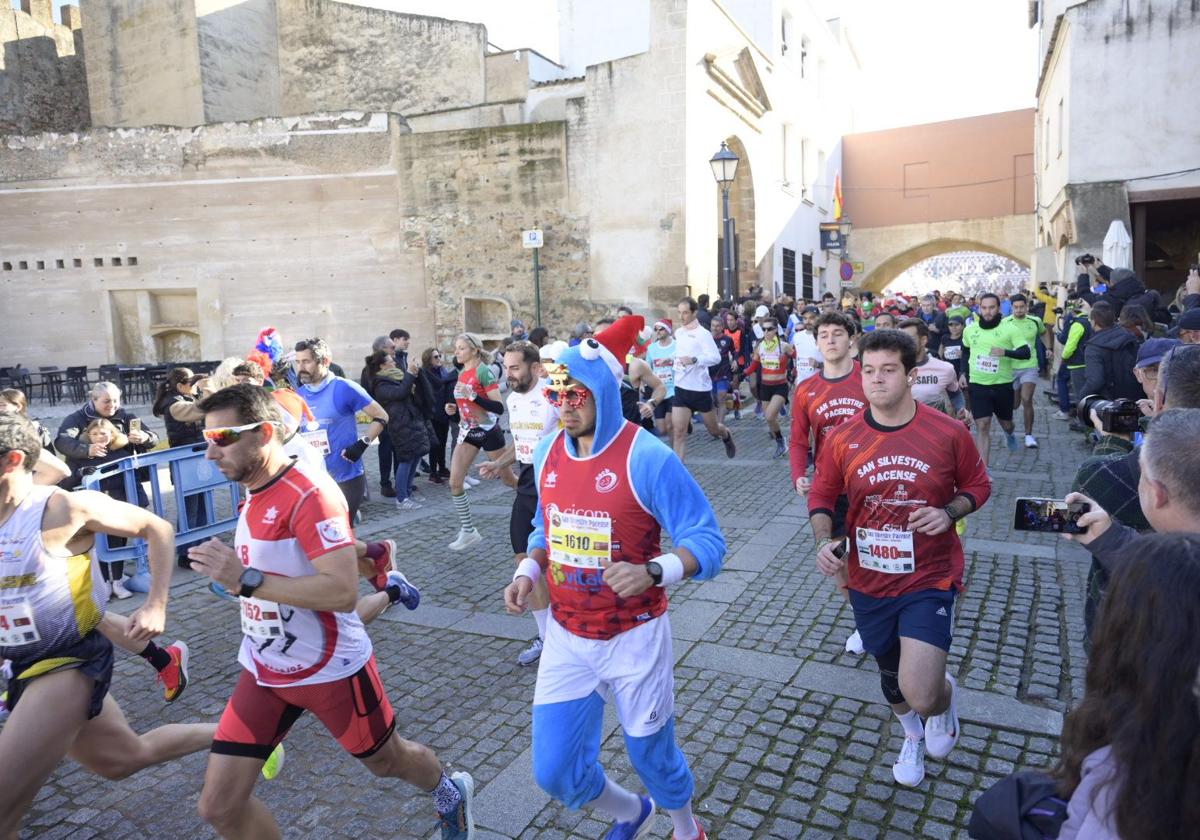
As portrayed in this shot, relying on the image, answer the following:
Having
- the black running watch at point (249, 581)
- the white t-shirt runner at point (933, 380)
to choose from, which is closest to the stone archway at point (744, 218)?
the white t-shirt runner at point (933, 380)

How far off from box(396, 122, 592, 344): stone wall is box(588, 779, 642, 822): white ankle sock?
60.1ft

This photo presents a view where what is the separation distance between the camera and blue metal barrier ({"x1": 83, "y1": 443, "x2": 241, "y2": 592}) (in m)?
6.94

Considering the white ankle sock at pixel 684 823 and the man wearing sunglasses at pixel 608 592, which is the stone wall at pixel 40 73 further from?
the white ankle sock at pixel 684 823

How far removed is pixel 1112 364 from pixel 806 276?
24760 mm

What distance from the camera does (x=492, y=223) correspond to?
2145 centimetres

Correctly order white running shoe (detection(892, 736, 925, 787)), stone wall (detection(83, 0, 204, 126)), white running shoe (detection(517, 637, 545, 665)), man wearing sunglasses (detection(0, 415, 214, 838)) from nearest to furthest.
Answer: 1. man wearing sunglasses (detection(0, 415, 214, 838))
2. white running shoe (detection(892, 736, 925, 787))
3. white running shoe (detection(517, 637, 545, 665))
4. stone wall (detection(83, 0, 204, 126))

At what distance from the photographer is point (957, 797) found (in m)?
3.55

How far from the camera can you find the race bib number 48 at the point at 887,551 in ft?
11.8

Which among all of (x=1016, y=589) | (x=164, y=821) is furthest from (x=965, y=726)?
(x=164, y=821)

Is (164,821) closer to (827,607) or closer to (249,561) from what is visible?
(249,561)

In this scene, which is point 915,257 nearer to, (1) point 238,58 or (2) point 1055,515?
(1) point 238,58

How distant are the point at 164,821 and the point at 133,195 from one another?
75.9 feet

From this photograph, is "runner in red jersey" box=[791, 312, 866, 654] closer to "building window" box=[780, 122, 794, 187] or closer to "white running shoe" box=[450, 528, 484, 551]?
"white running shoe" box=[450, 528, 484, 551]

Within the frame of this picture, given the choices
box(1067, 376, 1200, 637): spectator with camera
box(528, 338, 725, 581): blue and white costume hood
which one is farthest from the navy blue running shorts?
box(528, 338, 725, 581): blue and white costume hood
